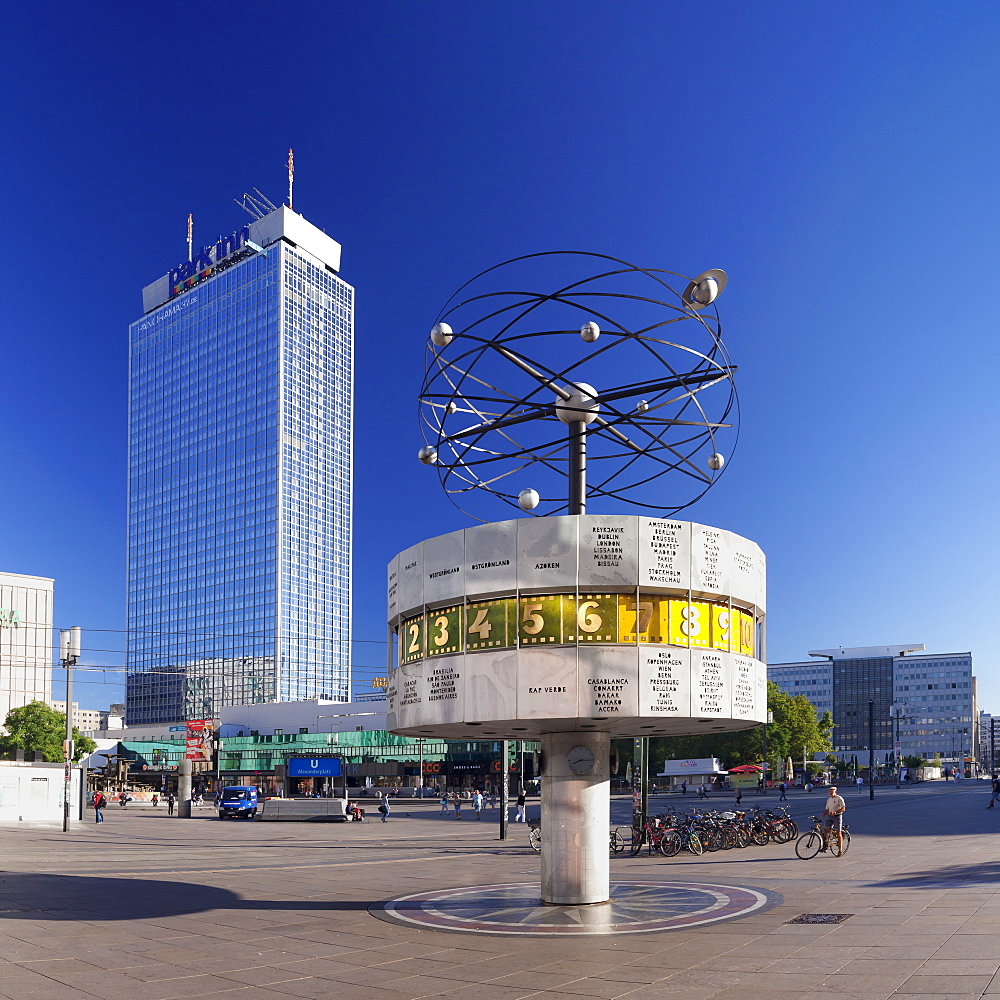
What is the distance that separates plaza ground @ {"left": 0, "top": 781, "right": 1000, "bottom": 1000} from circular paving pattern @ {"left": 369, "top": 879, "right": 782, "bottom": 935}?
24.6 inches

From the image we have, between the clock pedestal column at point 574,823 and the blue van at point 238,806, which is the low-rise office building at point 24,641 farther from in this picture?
the clock pedestal column at point 574,823

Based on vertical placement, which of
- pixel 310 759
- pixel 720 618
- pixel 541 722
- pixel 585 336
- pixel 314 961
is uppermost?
pixel 585 336

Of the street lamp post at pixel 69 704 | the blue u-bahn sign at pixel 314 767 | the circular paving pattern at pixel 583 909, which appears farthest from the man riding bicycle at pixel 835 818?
the blue u-bahn sign at pixel 314 767

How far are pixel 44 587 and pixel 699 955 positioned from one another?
160616 millimetres

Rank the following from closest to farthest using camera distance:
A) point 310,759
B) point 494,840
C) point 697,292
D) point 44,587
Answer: point 697,292 → point 494,840 → point 310,759 → point 44,587

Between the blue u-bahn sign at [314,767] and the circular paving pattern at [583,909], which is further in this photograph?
the blue u-bahn sign at [314,767]

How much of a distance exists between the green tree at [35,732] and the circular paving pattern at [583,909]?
102 metres

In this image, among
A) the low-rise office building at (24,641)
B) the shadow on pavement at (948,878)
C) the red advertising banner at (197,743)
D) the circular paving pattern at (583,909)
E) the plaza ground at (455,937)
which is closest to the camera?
the plaza ground at (455,937)

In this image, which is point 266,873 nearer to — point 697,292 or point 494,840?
point 494,840

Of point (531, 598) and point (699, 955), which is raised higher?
point (531, 598)

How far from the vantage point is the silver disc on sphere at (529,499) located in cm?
2314

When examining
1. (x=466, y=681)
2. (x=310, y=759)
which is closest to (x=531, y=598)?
(x=466, y=681)

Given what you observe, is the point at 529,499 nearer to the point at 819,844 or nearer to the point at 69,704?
the point at 819,844

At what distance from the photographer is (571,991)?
14289 mm
